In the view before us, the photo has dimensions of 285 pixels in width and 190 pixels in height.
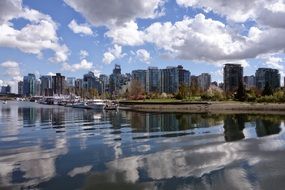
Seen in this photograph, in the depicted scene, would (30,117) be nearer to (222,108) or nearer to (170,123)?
(170,123)

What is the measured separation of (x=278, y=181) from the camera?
81.3ft

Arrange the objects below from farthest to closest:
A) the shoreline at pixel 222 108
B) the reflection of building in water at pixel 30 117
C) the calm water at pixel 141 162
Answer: the shoreline at pixel 222 108
the reflection of building in water at pixel 30 117
the calm water at pixel 141 162

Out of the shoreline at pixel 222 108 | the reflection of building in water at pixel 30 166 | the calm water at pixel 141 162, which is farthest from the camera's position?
the shoreline at pixel 222 108

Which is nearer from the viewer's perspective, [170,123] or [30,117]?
[170,123]

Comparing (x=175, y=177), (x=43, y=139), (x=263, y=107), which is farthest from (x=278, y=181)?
(x=263, y=107)

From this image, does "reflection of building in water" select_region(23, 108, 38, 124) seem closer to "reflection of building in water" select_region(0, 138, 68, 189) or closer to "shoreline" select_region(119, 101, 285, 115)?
"shoreline" select_region(119, 101, 285, 115)

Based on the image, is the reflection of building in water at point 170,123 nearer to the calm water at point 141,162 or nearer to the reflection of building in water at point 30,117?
the calm water at point 141,162

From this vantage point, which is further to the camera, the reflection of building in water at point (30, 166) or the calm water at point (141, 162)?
the reflection of building in water at point (30, 166)

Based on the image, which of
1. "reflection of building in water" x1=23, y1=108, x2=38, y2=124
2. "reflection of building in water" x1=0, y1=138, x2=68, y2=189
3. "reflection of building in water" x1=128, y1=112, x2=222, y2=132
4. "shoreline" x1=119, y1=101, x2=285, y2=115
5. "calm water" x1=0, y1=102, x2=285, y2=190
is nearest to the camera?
"calm water" x1=0, y1=102, x2=285, y2=190

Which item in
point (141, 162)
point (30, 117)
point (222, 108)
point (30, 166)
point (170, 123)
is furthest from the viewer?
point (222, 108)

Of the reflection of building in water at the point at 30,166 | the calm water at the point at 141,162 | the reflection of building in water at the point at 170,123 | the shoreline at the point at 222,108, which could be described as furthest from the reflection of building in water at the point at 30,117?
the reflection of building in water at the point at 30,166

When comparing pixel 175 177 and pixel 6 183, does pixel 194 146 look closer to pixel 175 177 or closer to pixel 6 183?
pixel 175 177

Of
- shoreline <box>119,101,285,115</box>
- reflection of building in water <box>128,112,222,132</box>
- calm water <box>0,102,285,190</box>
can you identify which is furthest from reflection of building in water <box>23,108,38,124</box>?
shoreline <box>119,101,285,115</box>

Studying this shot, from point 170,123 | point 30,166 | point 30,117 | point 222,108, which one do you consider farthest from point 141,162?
point 222,108
